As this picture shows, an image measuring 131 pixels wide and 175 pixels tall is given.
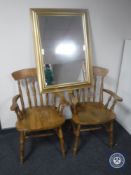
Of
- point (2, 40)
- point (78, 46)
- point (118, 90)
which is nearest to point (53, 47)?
point (78, 46)

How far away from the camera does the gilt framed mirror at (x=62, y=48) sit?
6.14 ft

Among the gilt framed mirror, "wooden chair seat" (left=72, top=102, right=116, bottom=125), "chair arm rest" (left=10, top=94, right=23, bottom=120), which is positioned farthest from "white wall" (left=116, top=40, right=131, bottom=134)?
"chair arm rest" (left=10, top=94, right=23, bottom=120)

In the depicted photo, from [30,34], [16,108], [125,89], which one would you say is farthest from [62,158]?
[30,34]

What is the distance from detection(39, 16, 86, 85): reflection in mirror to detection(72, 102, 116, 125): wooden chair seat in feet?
1.05

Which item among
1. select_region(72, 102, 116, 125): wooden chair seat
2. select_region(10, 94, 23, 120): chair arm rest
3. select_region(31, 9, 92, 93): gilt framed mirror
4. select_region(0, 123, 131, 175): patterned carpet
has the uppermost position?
select_region(31, 9, 92, 93): gilt framed mirror

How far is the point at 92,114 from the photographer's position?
1.88 m

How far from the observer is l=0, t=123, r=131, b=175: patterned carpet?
5.67ft

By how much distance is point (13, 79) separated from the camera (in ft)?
6.59

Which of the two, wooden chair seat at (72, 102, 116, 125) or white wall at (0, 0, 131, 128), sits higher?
white wall at (0, 0, 131, 128)

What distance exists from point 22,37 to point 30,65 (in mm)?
304

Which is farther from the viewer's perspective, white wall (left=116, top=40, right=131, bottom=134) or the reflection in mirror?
white wall (left=116, top=40, right=131, bottom=134)

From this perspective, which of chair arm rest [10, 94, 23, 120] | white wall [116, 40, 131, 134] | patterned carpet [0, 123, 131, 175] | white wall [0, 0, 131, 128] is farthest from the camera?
white wall [116, 40, 131, 134]

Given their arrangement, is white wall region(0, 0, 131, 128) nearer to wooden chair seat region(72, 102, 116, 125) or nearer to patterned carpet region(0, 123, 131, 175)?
patterned carpet region(0, 123, 131, 175)

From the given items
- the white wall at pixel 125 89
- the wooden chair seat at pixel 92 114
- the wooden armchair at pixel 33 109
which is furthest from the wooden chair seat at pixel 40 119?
the white wall at pixel 125 89
